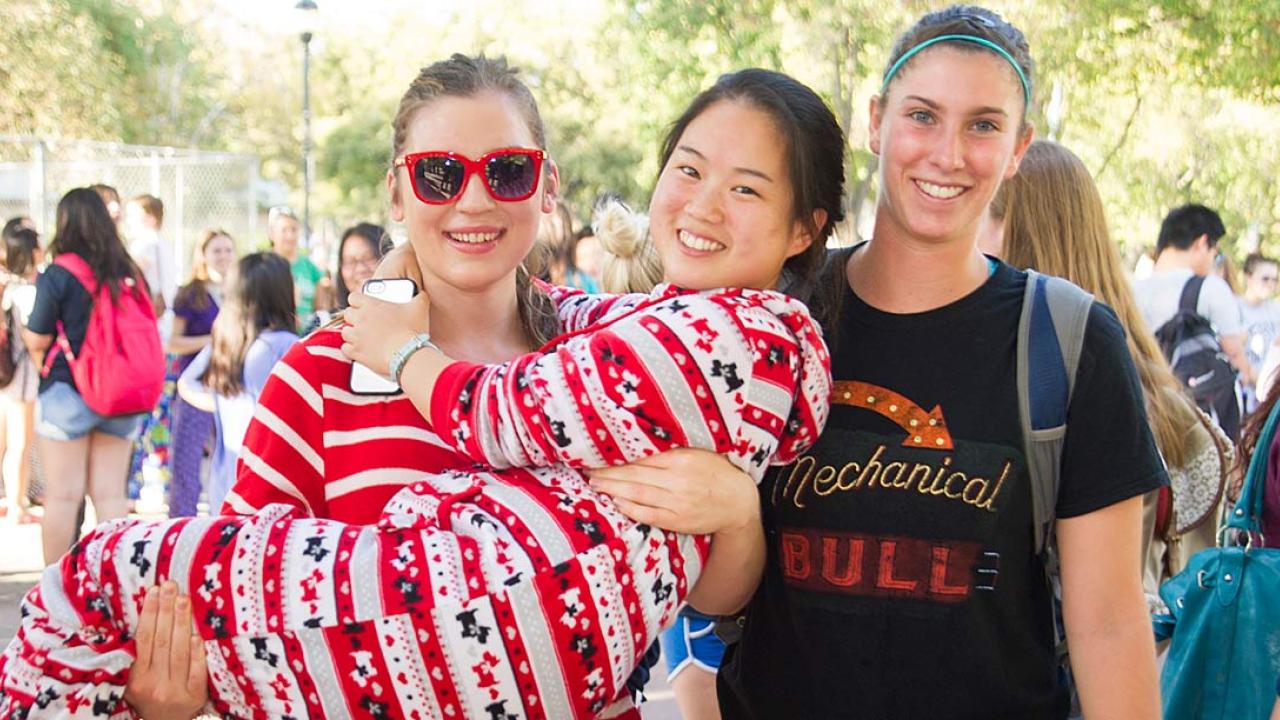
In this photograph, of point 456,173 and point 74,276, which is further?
point 74,276

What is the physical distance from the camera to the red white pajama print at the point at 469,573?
1835mm

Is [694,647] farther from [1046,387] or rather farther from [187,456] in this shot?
[187,456]

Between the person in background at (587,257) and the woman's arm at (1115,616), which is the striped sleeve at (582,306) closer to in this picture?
the woman's arm at (1115,616)

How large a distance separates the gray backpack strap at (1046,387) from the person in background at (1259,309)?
28.0 feet

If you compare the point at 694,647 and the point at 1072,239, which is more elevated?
the point at 1072,239

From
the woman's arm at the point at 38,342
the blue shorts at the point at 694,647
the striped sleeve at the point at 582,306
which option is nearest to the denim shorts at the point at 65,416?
the woman's arm at the point at 38,342

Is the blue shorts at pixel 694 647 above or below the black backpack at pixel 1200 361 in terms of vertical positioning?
below

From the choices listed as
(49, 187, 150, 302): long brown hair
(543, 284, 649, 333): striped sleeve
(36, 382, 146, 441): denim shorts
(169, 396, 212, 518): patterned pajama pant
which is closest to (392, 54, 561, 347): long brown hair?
(543, 284, 649, 333): striped sleeve

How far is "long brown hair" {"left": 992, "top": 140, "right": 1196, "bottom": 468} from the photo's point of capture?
374cm

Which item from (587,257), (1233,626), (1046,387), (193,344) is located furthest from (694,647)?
(587,257)

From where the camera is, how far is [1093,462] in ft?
7.05

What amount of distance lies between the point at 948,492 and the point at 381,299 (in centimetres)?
110

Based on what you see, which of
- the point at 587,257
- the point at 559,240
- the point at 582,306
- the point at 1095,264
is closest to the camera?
the point at 582,306

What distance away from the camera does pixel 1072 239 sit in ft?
12.3
